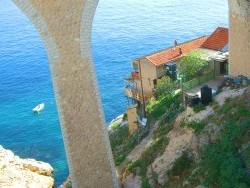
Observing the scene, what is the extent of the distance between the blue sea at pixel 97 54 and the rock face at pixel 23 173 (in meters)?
0.86

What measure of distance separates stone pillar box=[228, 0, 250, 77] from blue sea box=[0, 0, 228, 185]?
8728 mm

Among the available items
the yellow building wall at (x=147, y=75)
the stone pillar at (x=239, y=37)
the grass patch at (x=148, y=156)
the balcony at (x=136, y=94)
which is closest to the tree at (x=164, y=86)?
the balcony at (x=136, y=94)

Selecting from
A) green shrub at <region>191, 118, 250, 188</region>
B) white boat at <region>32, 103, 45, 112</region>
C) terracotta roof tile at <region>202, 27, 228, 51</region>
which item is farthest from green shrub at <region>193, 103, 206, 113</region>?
white boat at <region>32, 103, 45, 112</region>

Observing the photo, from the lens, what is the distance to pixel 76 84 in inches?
396

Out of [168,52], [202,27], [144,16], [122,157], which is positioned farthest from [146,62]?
[144,16]

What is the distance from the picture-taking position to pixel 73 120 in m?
10.4

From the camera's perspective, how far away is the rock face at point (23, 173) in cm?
1534

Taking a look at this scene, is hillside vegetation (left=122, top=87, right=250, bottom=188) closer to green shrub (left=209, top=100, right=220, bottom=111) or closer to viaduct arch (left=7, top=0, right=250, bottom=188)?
green shrub (left=209, top=100, right=220, bottom=111)

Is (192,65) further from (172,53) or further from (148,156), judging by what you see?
(148,156)

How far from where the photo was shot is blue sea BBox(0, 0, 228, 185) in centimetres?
Answer: 2330

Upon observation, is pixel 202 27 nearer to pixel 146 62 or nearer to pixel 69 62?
pixel 146 62

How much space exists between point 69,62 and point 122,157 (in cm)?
527

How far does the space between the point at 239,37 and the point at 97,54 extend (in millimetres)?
19068

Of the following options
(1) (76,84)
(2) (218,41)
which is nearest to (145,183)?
(1) (76,84)
